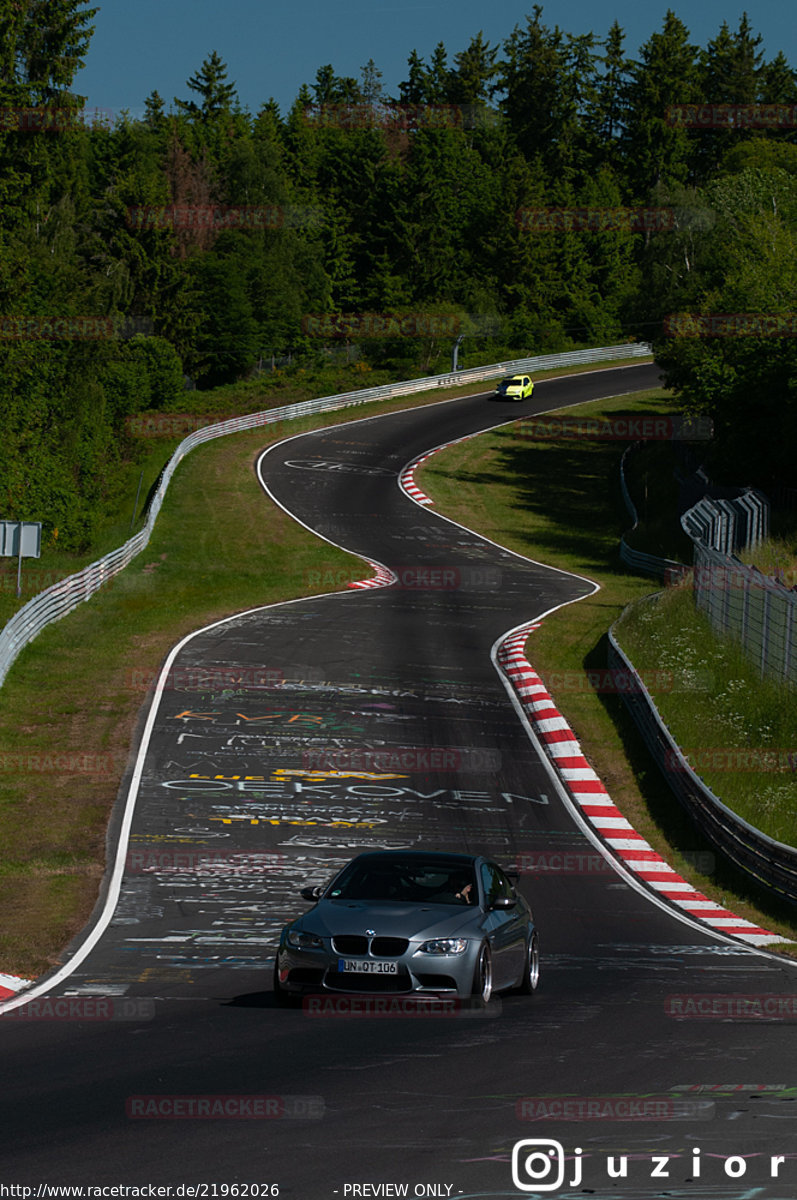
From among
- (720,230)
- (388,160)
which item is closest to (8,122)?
(720,230)

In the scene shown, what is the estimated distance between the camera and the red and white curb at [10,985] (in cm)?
1220

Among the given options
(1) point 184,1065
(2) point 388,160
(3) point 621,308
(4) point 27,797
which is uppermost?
(2) point 388,160

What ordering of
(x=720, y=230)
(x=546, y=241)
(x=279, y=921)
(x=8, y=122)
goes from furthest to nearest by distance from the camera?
(x=546, y=241) → (x=720, y=230) → (x=8, y=122) → (x=279, y=921)

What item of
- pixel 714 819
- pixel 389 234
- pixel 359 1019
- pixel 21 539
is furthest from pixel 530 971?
pixel 389 234

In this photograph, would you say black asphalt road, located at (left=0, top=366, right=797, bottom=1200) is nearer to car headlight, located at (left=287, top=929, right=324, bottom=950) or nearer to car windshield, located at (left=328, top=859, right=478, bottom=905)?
car headlight, located at (left=287, top=929, right=324, bottom=950)

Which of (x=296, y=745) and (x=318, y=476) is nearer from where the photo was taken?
(x=296, y=745)

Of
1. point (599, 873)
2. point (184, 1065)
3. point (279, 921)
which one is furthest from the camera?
point (599, 873)

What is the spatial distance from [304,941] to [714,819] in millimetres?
11602

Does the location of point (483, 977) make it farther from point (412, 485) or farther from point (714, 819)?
point (412, 485)

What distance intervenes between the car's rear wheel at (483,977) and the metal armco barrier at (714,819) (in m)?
7.40

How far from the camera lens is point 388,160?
14088cm

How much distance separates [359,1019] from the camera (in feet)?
35.4

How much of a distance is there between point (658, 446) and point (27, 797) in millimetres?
58701

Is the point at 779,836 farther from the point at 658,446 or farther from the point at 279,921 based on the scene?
the point at 658,446
